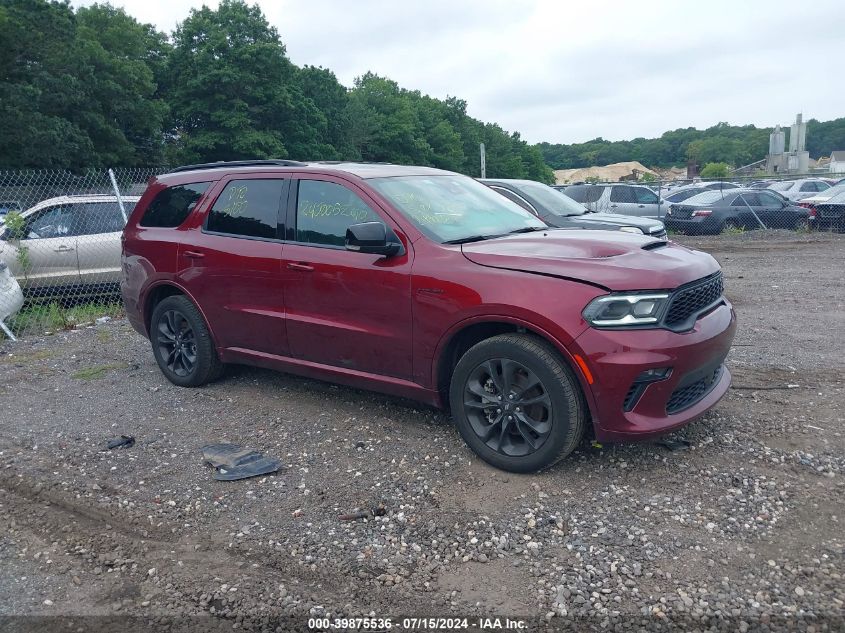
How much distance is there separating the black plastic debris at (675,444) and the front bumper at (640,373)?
0.38 meters

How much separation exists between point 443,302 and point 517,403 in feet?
2.47

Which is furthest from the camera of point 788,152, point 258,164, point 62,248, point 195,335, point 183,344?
point 788,152

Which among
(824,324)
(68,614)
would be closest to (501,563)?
(68,614)

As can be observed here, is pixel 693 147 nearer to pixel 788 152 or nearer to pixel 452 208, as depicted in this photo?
pixel 788 152

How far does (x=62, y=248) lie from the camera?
9.85 meters

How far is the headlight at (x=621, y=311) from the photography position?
3.89 meters

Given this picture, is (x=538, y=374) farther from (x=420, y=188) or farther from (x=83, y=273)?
(x=83, y=273)

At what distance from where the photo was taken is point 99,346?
806 centimetres

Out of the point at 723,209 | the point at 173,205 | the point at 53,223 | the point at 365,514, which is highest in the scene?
the point at 173,205

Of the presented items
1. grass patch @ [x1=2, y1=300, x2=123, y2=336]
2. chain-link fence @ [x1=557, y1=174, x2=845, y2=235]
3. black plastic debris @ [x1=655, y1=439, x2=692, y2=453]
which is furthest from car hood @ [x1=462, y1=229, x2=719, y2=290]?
chain-link fence @ [x1=557, y1=174, x2=845, y2=235]

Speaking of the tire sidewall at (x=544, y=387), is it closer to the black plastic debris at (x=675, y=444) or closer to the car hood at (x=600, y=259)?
the car hood at (x=600, y=259)

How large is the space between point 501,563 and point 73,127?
3420 centimetres

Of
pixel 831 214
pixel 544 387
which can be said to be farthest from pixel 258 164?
pixel 831 214

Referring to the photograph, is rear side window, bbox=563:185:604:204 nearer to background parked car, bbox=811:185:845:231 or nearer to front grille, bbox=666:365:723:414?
background parked car, bbox=811:185:845:231
